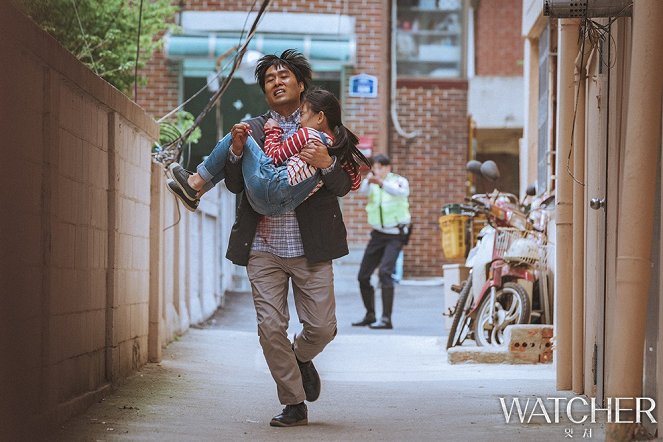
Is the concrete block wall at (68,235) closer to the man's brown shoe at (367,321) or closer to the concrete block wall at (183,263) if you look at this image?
the concrete block wall at (183,263)

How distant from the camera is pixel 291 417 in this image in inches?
241

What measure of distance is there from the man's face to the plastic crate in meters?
5.80

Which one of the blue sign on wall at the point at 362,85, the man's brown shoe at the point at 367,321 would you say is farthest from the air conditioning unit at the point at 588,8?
the blue sign on wall at the point at 362,85

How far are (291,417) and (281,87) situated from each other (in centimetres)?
175

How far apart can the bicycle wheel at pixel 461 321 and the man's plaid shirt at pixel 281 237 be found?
4.73m

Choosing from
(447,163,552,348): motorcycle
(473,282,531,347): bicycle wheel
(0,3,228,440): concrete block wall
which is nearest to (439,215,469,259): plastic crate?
(447,163,552,348): motorcycle

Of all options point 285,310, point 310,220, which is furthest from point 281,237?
point 285,310

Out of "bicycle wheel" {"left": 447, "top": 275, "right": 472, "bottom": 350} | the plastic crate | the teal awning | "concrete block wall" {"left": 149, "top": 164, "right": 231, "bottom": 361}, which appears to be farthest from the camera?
the teal awning

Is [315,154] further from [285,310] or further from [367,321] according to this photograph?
[367,321]

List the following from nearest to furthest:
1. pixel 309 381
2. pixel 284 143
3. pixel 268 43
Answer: pixel 284 143 → pixel 309 381 → pixel 268 43

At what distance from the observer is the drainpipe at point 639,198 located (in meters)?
5.02

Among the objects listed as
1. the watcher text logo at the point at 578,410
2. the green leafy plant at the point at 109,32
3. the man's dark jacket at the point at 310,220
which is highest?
the green leafy plant at the point at 109,32

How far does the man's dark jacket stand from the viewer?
19.9 ft

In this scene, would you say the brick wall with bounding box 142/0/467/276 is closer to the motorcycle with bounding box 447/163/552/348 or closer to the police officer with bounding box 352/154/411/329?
the police officer with bounding box 352/154/411/329
